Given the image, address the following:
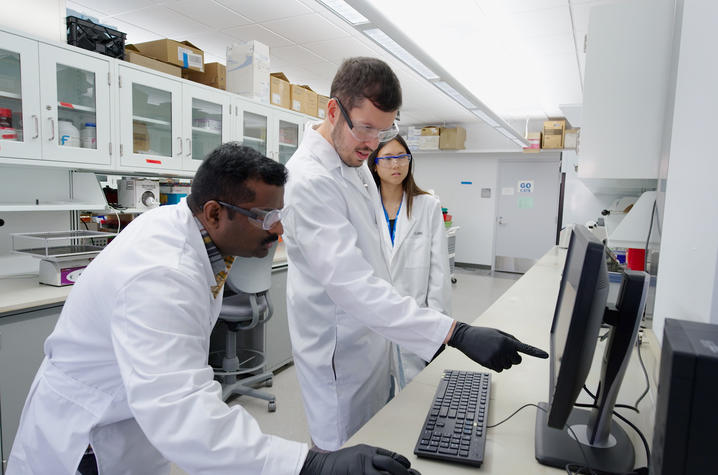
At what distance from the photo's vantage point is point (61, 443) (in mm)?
808

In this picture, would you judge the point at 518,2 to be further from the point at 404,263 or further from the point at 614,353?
the point at 614,353

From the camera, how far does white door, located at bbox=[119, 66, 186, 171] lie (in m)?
2.60

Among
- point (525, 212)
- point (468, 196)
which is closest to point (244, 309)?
point (468, 196)

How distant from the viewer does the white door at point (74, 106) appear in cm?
222

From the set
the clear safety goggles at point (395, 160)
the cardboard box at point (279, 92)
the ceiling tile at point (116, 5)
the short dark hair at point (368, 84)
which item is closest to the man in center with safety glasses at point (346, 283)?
the short dark hair at point (368, 84)

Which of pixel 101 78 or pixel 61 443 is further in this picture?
pixel 101 78

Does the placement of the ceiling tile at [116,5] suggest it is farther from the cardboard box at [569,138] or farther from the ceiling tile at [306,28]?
the cardboard box at [569,138]

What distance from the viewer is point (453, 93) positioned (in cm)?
365

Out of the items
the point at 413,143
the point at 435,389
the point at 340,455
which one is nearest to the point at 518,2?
the point at 435,389

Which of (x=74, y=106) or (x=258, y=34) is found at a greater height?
(x=258, y=34)

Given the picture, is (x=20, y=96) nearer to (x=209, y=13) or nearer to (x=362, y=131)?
(x=209, y=13)

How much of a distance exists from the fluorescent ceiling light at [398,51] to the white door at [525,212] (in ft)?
15.6

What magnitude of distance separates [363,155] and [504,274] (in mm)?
6579

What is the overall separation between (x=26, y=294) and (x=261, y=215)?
169 cm
